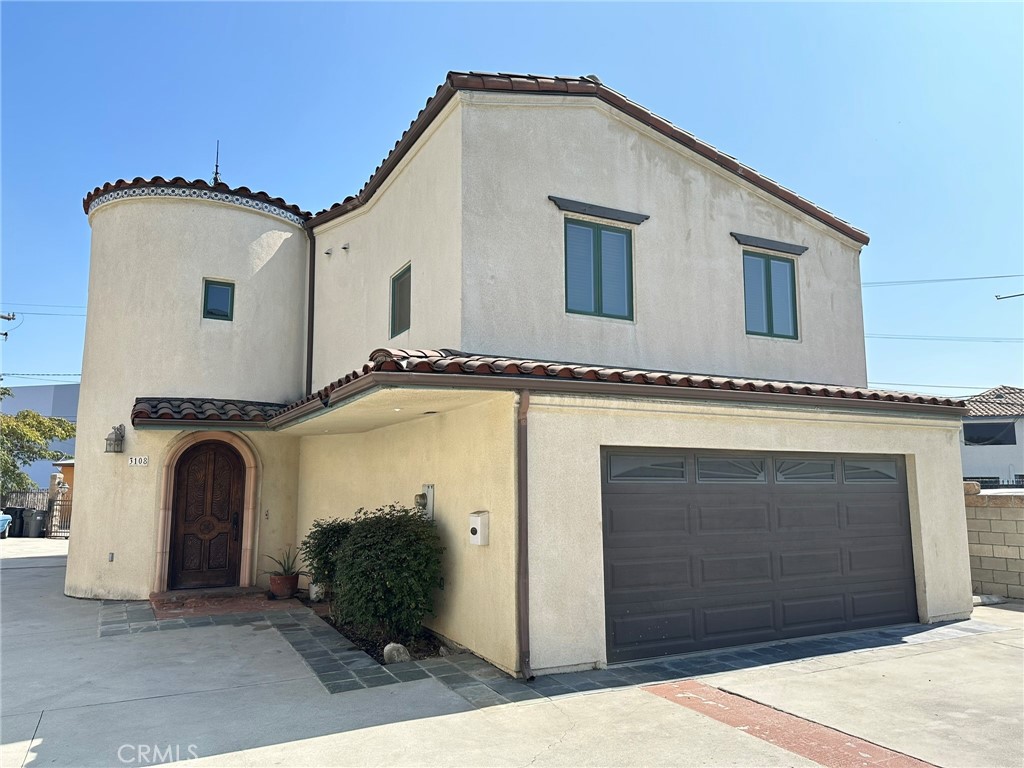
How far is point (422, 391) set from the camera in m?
7.14

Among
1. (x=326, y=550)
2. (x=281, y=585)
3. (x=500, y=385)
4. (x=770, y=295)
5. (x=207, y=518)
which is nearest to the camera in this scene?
(x=500, y=385)

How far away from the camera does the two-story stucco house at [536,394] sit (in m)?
7.78

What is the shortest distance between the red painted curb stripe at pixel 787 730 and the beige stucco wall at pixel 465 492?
73.1 inches

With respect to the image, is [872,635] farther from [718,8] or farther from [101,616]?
[101,616]

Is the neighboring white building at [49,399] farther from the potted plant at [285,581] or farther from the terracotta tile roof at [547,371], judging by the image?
the terracotta tile roof at [547,371]

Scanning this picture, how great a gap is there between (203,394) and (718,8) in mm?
11070

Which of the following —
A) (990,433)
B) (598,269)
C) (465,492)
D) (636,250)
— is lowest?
(465,492)

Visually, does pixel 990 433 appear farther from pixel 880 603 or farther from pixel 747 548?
pixel 747 548

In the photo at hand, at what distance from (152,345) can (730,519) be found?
10542mm

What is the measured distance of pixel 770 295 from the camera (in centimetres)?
1161

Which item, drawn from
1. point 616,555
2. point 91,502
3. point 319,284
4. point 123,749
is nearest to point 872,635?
point 616,555

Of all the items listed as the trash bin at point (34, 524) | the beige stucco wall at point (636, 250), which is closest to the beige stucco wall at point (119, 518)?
the beige stucco wall at point (636, 250)

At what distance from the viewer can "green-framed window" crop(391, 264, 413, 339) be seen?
10.5 m

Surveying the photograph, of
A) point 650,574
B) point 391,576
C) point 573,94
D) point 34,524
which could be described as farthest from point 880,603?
point 34,524
